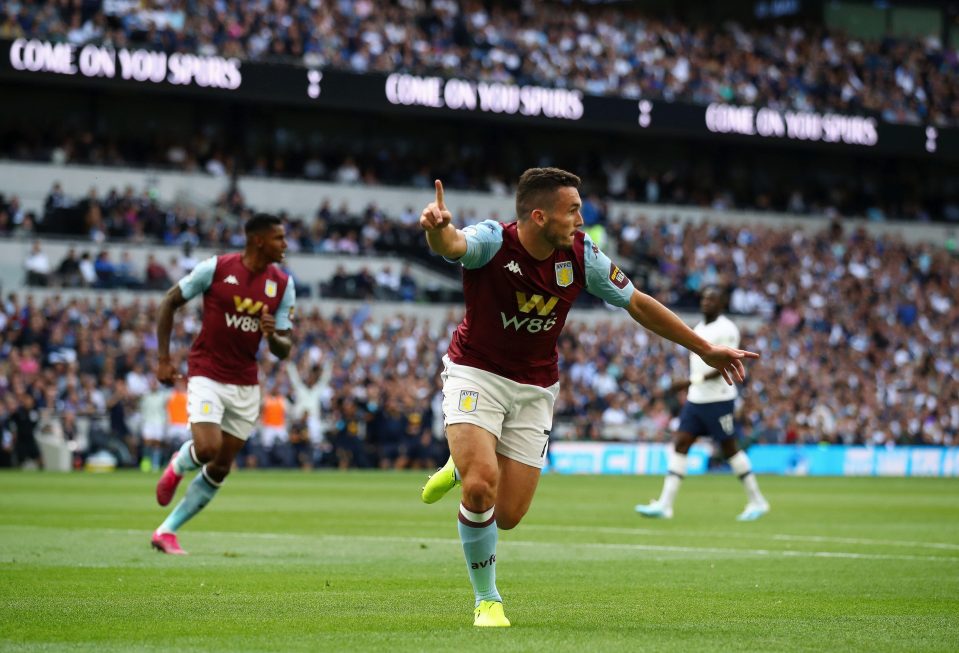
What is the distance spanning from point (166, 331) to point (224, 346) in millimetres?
511

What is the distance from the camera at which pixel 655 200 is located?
162 ft

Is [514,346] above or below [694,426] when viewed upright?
above

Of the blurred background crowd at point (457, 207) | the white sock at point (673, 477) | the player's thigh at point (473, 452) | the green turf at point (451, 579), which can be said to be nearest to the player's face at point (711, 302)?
the white sock at point (673, 477)

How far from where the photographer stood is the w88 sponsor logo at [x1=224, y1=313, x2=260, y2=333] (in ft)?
40.7

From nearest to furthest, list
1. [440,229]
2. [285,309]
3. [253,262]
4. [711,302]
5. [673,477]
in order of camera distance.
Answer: [440,229] → [253,262] → [285,309] → [711,302] → [673,477]

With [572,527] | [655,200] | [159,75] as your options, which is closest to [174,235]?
[159,75]

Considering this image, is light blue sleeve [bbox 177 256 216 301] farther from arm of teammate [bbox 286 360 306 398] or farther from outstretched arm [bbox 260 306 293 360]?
arm of teammate [bbox 286 360 306 398]

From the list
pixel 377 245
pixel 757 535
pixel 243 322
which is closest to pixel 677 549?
pixel 757 535

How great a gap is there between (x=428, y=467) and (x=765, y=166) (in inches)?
984

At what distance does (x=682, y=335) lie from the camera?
8125 mm

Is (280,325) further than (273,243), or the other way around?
(280,325)

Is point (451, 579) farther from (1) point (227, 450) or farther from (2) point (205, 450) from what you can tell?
(1) point (227, 450)

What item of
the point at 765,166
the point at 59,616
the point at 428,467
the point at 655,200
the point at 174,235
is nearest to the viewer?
the point at 59,616

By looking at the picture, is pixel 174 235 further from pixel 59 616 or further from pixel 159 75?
pixel 59 616
